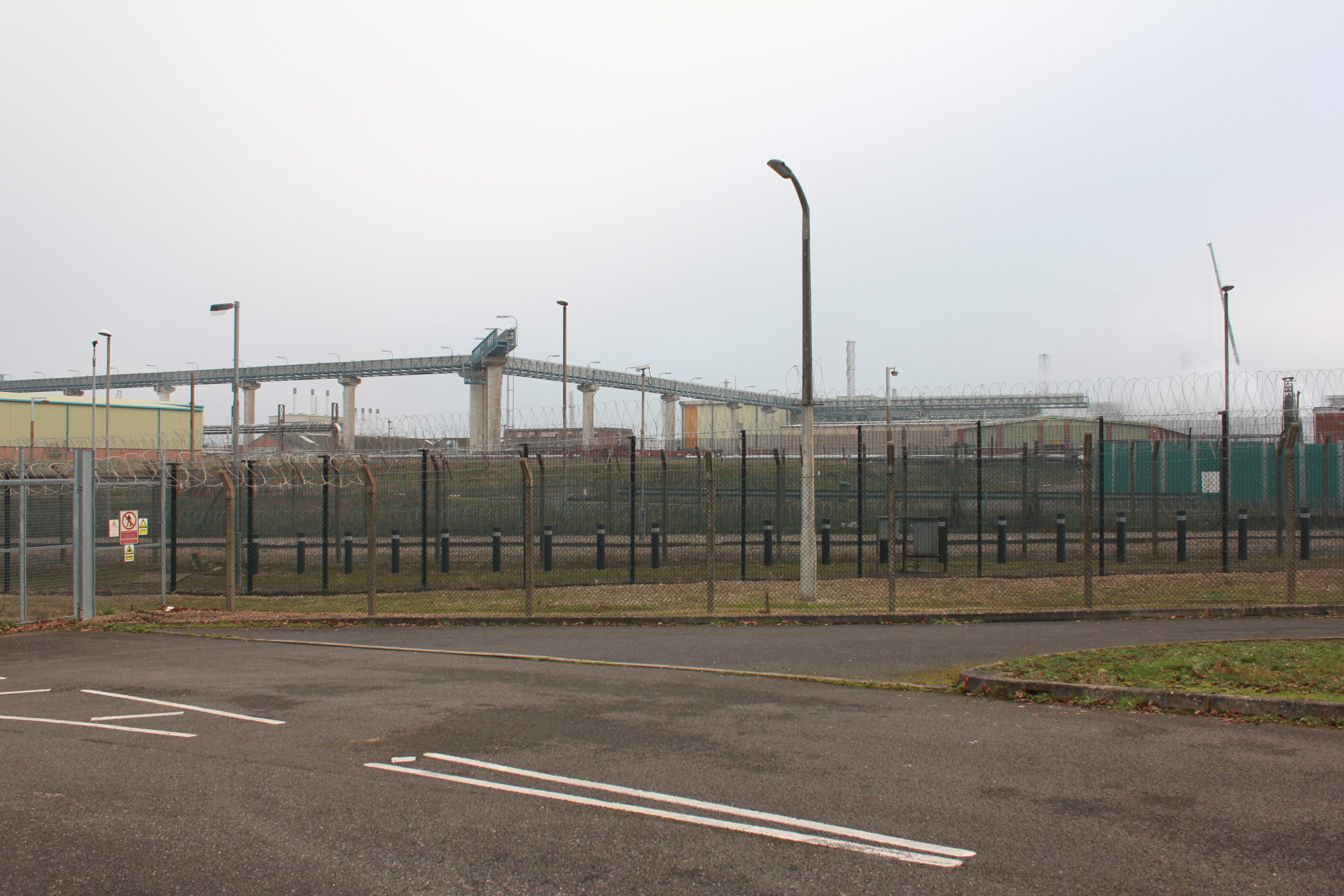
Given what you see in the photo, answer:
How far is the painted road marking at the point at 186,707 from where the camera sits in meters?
7.22

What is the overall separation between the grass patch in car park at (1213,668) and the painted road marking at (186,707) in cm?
610

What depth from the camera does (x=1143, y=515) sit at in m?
20.0

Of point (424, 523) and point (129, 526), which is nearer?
point (129, 526)

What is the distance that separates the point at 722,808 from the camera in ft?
16.4

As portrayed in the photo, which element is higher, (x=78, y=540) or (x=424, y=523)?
(x=424, y=523)

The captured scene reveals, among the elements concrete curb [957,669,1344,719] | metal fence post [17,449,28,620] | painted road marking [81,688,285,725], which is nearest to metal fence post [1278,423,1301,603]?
concrete curb [957,669,1344,719]

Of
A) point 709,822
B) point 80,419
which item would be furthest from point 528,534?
point 80,419

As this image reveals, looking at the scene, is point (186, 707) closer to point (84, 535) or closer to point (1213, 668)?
point (84, 535)

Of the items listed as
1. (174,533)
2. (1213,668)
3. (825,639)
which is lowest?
(825,639)

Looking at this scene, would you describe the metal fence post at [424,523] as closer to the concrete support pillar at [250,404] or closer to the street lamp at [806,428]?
the street lamp at [806,428]

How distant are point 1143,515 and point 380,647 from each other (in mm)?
16223

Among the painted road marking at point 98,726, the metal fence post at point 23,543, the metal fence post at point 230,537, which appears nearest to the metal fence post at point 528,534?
the metal fence post at point 230,537

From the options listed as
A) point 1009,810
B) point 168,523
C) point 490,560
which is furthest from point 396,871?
point 168,523

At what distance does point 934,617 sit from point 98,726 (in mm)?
9445
